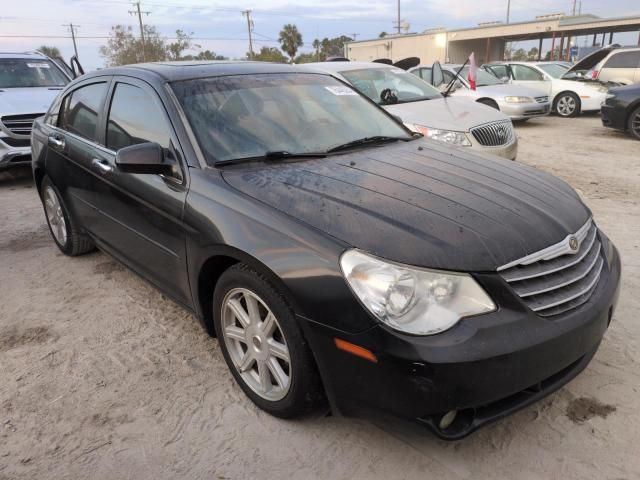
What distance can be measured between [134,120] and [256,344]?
166 cm

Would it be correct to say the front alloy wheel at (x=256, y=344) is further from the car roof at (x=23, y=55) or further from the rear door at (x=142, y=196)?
the car roof at (x=23, y=55)

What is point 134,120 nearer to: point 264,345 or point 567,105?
point 264,345

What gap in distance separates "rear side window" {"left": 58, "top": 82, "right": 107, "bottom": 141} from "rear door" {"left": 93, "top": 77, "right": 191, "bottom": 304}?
0.19 metres

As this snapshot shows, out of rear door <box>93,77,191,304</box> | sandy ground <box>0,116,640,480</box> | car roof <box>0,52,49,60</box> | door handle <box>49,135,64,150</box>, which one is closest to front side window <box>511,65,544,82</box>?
sandy ground <box>0,116,640,480</box>

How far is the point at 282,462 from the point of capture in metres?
2.19

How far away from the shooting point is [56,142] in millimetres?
4062

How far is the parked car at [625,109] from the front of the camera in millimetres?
9797

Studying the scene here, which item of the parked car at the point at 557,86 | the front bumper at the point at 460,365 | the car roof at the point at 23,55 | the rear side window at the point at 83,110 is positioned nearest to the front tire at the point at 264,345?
the front bumper at the point at 460,365

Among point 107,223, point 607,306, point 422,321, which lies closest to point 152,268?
point 107,223

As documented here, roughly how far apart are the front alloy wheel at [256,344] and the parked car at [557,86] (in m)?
12.6

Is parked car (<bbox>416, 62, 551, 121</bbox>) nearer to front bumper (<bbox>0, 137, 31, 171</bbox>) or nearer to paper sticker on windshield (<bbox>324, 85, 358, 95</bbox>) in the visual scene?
front bumper (<bbox>0, 137, 31, 171</bbox>)

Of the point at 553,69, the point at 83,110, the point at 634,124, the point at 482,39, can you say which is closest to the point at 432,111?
the point at 83,110

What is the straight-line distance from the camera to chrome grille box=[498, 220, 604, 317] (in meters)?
1.99

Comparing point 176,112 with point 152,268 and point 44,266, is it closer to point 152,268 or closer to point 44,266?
point 152,268
